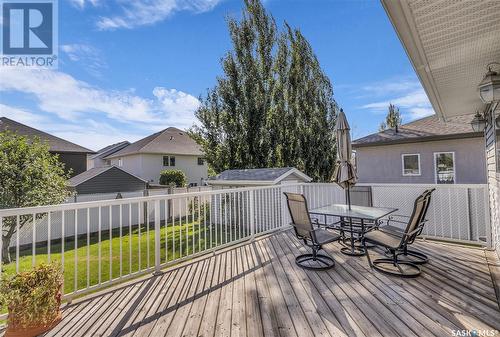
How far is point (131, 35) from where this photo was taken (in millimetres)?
8805

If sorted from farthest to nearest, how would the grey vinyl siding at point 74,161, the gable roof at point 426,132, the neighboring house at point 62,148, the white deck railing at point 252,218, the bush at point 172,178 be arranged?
the bush at point 172,178 < the grey vinyl siding at point 74,161 < the neighboring house at point 62,148 < the gable roof at point 426,132 < the white deck railing at point 252,218

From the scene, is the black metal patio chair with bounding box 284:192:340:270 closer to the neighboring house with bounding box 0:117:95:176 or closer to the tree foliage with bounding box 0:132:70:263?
the tree foliage with bounding box 0:132:70:263

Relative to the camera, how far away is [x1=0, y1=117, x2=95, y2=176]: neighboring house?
15.2 metres

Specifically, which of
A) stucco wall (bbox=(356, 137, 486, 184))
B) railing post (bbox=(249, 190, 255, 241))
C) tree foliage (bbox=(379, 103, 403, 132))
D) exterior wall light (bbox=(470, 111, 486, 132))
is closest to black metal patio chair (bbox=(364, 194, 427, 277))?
railing post (bbox=(249, 190, 255, 241))

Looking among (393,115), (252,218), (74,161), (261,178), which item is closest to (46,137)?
(74,161)

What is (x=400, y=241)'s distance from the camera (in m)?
3.24

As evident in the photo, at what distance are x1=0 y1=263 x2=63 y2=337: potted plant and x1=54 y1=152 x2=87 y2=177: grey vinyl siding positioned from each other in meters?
17.3

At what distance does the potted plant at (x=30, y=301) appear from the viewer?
2012mm

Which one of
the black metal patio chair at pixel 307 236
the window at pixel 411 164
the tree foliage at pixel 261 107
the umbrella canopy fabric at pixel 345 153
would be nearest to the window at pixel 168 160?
the tree foliage at pixel 261 107

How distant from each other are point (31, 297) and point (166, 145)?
22049mm

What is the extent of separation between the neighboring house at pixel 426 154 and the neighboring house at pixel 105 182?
45.9 ft

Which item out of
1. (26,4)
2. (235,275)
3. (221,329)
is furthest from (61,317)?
(26,4)

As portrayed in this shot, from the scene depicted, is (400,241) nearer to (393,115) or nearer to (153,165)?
(153,165)

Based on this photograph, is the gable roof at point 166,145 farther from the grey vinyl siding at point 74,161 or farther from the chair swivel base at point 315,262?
the chair swivel base at point 315,262
